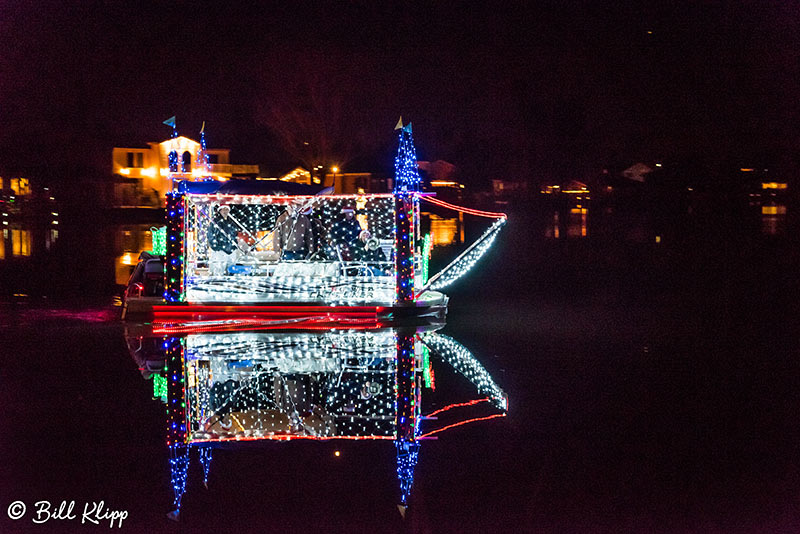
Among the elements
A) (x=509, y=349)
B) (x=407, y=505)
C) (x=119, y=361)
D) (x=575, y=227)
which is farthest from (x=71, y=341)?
(x=575, y=227)

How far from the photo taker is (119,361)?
10.8 meters

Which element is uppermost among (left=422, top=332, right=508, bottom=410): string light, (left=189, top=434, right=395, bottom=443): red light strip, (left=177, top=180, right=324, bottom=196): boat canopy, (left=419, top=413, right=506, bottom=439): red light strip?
(left=177, top=180, right=324, bottom=196): boat canopy

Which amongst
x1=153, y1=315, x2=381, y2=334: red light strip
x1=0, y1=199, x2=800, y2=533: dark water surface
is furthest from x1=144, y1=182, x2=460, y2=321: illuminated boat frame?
x1=0, y1=199, x2=800, y2=533: dark water surface

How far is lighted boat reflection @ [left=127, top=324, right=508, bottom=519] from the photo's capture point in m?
7.47

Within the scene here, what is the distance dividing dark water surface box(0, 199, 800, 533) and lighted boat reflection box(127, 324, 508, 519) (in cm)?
22

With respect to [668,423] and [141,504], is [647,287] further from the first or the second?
[141,504]

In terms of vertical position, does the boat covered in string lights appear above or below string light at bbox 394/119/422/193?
below

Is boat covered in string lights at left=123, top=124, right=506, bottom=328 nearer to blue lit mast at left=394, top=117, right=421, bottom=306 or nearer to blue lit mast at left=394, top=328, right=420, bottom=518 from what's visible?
blue lit mast at left=394, top=117, right=421, bottom=306

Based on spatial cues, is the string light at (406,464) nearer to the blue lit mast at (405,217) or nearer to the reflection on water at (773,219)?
the blue lit mast at (405,217)

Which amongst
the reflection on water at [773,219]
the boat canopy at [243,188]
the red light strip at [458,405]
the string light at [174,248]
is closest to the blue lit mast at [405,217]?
the boat canopy at [243,188]

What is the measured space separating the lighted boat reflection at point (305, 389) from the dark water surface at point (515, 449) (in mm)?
223

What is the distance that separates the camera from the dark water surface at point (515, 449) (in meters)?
5.56

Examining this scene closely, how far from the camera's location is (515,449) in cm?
698

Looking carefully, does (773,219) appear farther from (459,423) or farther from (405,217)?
(459,423)
